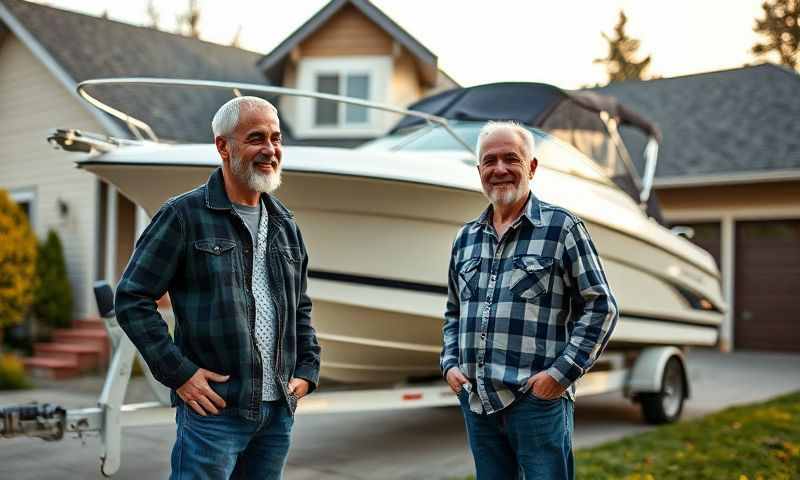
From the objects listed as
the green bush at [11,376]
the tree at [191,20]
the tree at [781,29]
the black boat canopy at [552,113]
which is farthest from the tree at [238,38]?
the black boat canopy at [552,113]

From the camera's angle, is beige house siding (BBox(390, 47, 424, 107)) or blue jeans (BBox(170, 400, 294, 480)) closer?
blue jeans (BBox(170, 400, 294, 480))

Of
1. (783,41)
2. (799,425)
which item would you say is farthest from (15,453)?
(783,41)

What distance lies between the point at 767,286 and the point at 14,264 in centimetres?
1176

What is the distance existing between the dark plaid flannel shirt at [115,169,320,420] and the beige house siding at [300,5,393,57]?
11948 mm

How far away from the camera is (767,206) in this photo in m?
13.8

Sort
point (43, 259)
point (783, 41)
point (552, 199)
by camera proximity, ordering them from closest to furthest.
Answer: point (552, 199), point (43, 259), point (783, 41)

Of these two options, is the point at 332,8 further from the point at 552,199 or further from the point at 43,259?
the point at 552,199

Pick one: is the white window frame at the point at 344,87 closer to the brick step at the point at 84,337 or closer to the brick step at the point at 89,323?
the brick step at the point at 89,323

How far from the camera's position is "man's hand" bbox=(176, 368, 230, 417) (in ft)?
7.47

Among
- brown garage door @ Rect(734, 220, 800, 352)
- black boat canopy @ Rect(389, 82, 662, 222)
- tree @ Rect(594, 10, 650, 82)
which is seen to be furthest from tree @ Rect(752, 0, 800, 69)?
black boat canopy @ Rect(389, 82, 662, 222)

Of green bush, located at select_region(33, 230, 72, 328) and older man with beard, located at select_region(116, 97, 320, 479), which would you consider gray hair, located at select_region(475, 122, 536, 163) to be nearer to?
older man with beard, located at select_region(116, 97, 320, 479)

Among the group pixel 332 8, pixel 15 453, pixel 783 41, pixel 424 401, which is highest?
pixel 783 41

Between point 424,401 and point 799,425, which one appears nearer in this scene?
point 424,401

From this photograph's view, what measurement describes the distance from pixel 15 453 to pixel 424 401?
2918 millimetres
